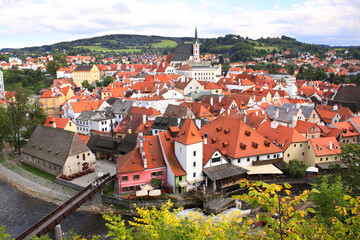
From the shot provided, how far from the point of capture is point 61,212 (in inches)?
990

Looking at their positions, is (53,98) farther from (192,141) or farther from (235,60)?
(235,60)

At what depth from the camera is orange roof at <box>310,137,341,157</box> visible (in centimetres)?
3691

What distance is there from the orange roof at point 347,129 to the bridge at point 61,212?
116 ft

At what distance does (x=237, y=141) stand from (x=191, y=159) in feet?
23.4

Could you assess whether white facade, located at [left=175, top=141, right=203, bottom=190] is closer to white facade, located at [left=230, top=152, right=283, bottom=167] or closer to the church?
white facade, located at [left=230, top=152, right=283, bottom=167]

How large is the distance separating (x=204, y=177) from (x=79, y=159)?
1673 centimetres

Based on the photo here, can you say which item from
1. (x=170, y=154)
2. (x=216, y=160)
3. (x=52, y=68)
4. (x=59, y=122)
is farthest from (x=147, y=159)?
(x=52, y=68)

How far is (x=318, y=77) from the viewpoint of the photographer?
121875mm

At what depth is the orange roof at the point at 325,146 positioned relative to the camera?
3691 cm

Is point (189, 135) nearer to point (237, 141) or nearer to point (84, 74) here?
point (237, 141)

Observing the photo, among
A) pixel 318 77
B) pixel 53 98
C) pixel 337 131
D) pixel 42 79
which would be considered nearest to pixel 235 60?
pixel 318 77

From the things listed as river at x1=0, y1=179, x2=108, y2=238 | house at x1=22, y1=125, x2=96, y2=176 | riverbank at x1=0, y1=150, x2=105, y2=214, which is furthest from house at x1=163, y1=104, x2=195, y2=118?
river at x1=0, y1=179, x2=108, y2=238

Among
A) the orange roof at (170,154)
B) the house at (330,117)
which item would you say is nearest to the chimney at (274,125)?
the orange roof at (170,154)

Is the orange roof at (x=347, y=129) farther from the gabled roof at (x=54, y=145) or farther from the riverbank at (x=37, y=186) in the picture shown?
the gabled roof at (x=54, y=145)
